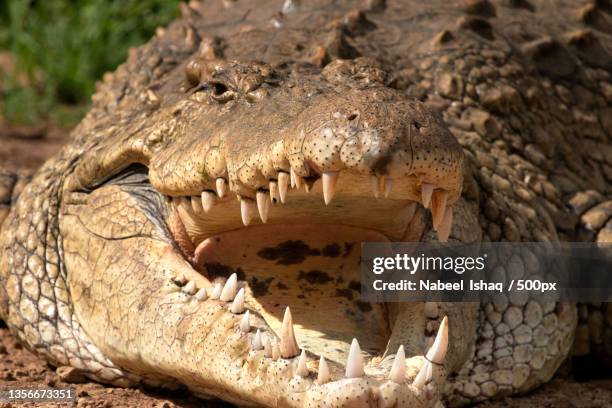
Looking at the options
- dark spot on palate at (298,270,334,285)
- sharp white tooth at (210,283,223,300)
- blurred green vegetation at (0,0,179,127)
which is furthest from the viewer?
blurred green vegetation at (0,0,179,127)

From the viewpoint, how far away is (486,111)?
504 centimetres

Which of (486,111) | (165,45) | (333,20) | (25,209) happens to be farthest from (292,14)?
(25,209)

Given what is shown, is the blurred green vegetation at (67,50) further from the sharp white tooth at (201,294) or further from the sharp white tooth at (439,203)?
the sharp white tooth at (439,203)

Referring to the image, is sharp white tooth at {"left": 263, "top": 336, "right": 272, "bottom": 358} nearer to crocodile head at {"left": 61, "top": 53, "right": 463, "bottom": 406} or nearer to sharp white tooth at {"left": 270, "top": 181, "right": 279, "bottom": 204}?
crocodile head at {"left": 61, "top": 53, "right": 463, "bottom": 406}

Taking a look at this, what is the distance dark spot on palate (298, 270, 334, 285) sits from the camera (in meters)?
3.98

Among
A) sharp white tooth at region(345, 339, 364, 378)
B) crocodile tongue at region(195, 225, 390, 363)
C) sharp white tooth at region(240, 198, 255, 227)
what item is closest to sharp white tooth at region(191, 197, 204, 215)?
crocodile tongue at region(195, 225, 390, 363)

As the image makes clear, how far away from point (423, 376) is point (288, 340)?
0.41m

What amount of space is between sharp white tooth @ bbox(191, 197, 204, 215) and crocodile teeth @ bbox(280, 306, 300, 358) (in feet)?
2.35

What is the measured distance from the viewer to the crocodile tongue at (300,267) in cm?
387

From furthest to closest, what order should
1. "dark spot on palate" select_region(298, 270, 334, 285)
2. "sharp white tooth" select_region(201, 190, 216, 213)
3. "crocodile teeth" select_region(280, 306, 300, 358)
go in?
"dark spot on palate" select_region(298, 270, 334, 285), "sharp white tooth" select_region(201, 190, 216, 213), "crocodile teeth" select_region(280, 306, 300, 358)

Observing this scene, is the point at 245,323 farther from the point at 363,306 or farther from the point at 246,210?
the point at 363,306

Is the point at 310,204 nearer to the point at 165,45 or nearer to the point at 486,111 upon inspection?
the point at 486,111

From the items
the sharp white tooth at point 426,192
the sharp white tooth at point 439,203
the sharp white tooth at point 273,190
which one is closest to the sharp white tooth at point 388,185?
the sharp white tooth at point 426,192

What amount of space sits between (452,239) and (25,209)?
1826mm
